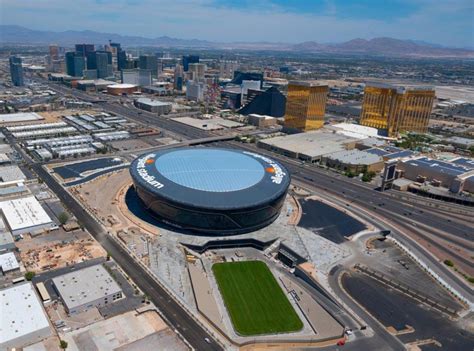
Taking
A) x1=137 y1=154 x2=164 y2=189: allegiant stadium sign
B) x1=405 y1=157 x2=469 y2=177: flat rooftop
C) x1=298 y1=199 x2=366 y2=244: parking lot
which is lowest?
x1=298 y1=199 x2=366 y2=244: parking lot

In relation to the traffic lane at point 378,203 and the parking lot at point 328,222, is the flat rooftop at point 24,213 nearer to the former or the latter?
the parking lot at point 328,222

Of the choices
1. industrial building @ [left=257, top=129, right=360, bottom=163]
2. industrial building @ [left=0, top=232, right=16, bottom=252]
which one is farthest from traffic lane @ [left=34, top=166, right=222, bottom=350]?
industrial building @ [left=257, top=129, right=360, bottom=163]

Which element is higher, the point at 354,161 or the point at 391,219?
the point at 354,161

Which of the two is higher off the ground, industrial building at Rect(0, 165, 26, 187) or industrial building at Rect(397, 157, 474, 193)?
industrial building at Rect(397, 157, 474, 193)

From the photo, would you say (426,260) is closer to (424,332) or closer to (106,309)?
(424,332)

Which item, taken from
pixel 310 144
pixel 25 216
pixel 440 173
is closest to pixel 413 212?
pixel 440 173

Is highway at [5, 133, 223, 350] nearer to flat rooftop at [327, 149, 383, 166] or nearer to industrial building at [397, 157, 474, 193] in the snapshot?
flat rooftop at [327, 149, 383, 166]

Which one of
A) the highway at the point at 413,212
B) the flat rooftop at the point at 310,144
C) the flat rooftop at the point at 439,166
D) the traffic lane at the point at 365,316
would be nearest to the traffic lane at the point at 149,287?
the traffic lane at the point at 365,316

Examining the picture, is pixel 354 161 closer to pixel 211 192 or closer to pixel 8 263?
pixel 211 192
